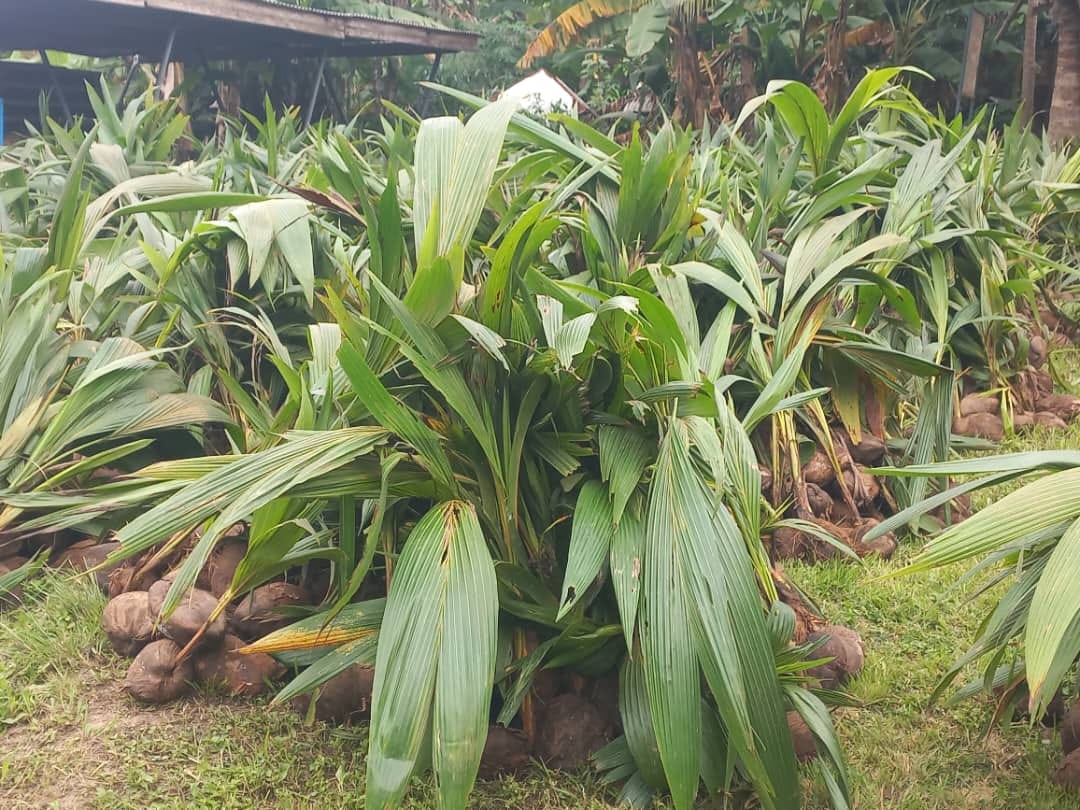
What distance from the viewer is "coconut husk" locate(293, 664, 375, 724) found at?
1.79 metres

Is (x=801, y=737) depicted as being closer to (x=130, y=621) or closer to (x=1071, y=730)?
(x=1071, y=730)

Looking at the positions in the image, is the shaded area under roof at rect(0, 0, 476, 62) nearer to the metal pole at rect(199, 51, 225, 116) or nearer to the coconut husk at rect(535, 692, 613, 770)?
the metal pole at rect(199, 51, 225, 116)

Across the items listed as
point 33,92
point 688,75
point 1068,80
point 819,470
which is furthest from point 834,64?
point 33,92

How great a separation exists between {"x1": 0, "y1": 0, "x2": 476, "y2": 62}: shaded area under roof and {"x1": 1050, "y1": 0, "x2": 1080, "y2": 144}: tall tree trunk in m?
6.30

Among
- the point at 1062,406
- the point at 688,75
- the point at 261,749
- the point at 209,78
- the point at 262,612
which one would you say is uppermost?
the point at 688,75

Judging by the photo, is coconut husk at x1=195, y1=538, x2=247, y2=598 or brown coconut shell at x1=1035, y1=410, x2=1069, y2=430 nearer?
coconut husk at x1=195, y1=538, x2=247, y2=598

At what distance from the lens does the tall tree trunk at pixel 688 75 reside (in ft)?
29.8

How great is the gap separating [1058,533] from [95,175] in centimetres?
353

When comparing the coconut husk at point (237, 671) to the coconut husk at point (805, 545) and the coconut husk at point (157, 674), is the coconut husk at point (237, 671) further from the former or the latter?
the coconut husk at point (805, 545)

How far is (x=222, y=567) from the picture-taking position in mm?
2021

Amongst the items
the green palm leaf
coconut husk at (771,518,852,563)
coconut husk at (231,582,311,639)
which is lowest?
coconut husk at (771,518,852,563)

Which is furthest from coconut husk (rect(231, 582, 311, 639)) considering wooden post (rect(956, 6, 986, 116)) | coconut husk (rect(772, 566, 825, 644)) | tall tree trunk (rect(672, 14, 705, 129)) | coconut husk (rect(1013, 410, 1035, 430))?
wooden post (rect(956, 6, 986, 116))

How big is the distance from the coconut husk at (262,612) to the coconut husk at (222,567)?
7 centimetres

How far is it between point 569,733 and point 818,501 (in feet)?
3.96
